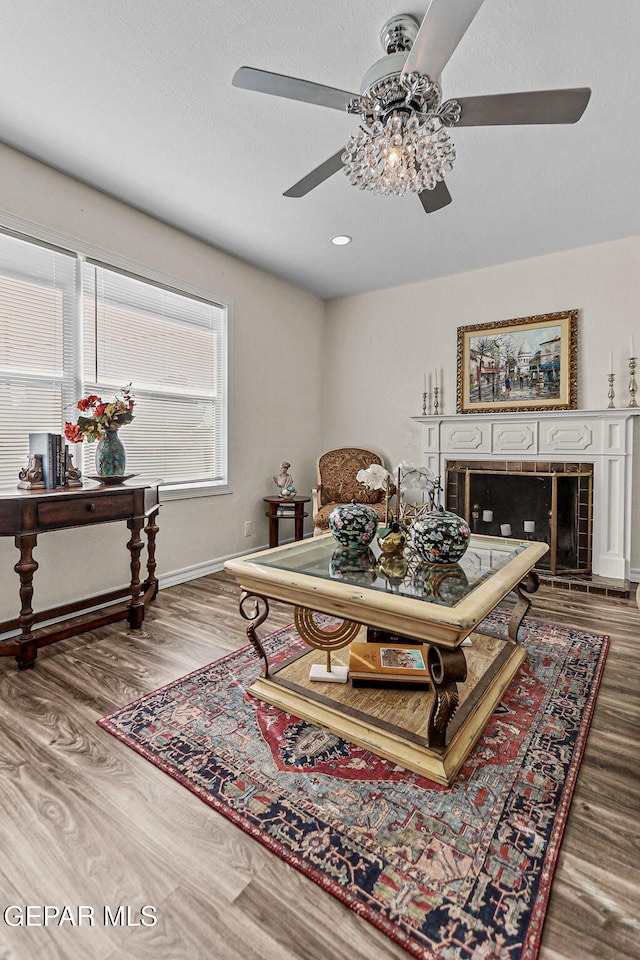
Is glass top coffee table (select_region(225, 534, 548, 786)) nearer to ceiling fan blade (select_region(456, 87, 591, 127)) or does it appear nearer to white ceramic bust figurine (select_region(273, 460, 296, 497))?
ceiling fan blade (select_region(456, 87, 591, 127))

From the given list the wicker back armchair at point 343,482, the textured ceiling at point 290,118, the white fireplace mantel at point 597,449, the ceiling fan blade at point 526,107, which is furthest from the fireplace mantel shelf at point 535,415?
the ceiling fan blade at point 526,107

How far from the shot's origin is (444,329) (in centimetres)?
438

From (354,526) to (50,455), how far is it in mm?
1686

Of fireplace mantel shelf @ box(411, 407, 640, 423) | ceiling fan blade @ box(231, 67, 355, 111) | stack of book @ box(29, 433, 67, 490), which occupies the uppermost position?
ceiling fan blade @ box(231, 67, 355, 111)

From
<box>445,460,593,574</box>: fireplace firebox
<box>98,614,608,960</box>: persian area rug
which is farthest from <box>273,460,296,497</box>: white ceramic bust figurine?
<box>98,614,608,960</box>: persian area rug

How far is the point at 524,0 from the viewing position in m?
1.64

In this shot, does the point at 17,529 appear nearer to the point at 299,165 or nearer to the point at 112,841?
the point at 112,841

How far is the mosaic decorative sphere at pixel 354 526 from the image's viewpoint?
2014mm

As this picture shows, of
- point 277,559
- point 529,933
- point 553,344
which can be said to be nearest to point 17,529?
point 277,559

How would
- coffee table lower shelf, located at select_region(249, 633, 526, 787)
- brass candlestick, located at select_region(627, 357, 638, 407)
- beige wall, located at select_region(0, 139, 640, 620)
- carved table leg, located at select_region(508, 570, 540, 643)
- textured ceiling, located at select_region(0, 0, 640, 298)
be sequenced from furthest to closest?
brass candlestick, located at select_region(627, 357, 638, 407)
beige wall, located at select_region(0, 139, 640, 620)
carved table leg, located at select_region(508, 570, 540, 643)
textured ceiling, located at select_region(0, 0, 640, 298)
coffee table lower shelf, located at select_region(249, 633, 526, 787)

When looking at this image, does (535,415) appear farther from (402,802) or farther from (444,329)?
(402,802)

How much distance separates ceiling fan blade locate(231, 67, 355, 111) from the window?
1.74 m

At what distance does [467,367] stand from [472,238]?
1112 millimetres

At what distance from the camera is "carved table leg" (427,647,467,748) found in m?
1.36
